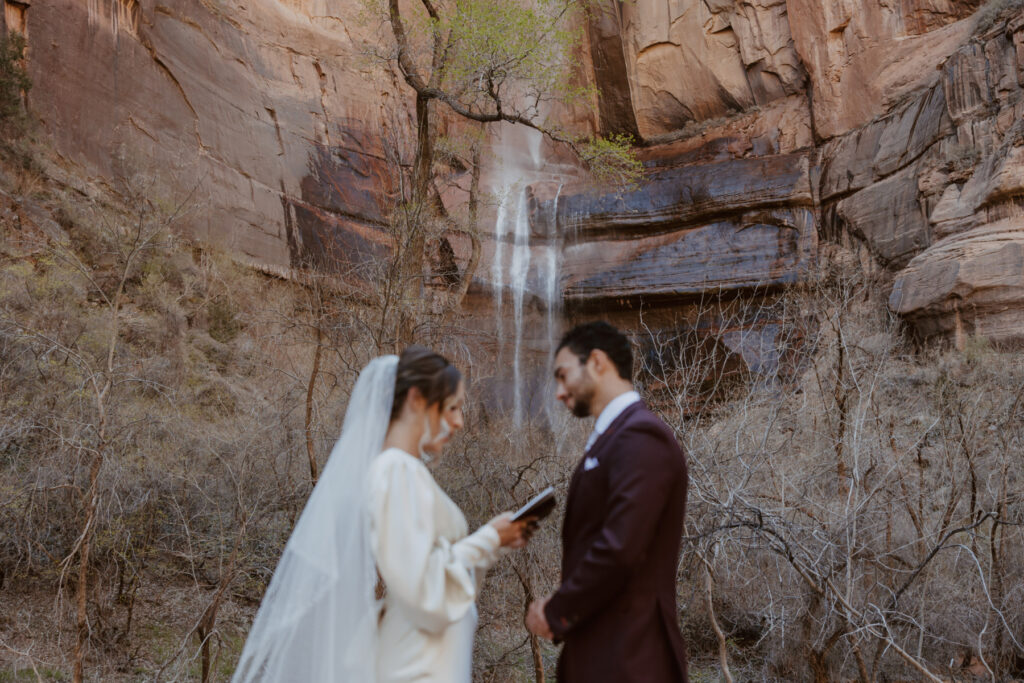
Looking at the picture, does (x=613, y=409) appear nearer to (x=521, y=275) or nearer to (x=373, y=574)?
(x=373, y=574)

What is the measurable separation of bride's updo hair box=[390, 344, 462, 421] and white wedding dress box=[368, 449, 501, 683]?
0.22 metres

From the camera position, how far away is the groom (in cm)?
226

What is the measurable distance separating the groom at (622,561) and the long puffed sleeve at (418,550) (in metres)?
0.26

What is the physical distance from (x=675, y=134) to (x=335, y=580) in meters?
24.6

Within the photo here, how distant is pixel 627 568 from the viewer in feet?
7.35

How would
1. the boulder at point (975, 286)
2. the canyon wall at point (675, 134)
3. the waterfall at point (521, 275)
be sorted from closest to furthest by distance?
the boulder at point (975, 286) → the canyon wall at point (675, 134) → the waterfall at point (521, 275)

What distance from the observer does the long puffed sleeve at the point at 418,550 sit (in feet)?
7.65

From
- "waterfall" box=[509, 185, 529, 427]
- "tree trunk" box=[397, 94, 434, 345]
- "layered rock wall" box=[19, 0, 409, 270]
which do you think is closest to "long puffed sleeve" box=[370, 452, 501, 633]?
"tree trunk" box=[397, 94, 434, 345]

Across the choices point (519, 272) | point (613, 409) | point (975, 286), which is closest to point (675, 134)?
point (519, 272)

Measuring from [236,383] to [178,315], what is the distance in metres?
2.37

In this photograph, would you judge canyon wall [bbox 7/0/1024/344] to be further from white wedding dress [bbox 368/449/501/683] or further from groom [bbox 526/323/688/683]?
groom [bbox 526/323/688/683]

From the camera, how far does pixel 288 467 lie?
701 centimetres

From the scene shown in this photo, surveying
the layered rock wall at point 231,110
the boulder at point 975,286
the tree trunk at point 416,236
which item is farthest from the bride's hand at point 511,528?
the boulder at point 975,286

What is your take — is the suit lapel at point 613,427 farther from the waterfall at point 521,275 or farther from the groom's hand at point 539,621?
the waterfall at point 521,275
